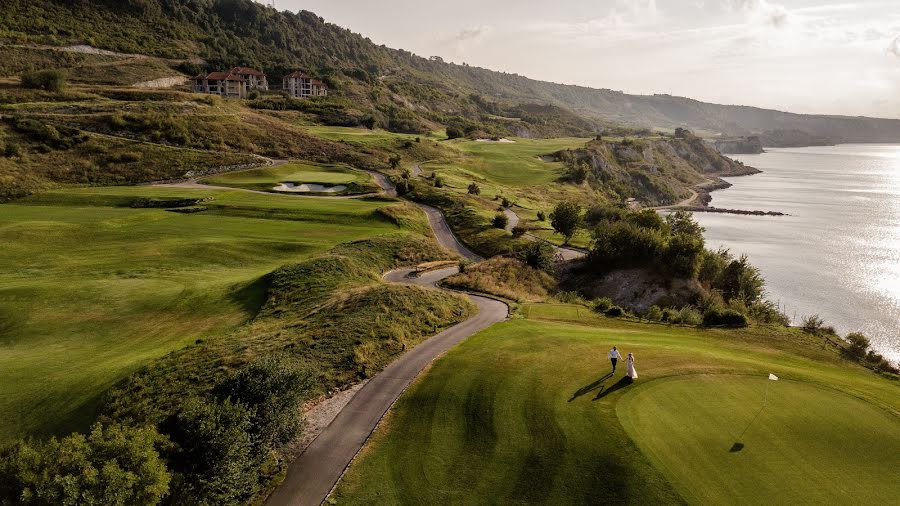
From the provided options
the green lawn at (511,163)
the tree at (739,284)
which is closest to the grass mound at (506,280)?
the tree at (739,284)

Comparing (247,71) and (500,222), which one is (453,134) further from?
(500,222)

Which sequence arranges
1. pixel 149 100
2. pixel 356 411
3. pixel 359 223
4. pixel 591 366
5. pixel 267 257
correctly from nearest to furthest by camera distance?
pixel 356 411, pixel 591 366, pixel 267 257, pixel 359 223, pixel 149 100

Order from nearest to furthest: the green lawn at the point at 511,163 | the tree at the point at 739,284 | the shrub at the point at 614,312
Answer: the shrub at the point at 614,312, the tree at the point at 739,284, the green lawn at the point at 511,163

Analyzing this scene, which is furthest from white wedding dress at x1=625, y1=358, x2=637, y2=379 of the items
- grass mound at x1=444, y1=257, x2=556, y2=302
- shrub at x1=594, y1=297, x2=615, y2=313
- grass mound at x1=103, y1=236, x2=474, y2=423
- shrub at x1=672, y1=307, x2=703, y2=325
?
grass mound at x1=444, y1=257, x2=556, y2=302

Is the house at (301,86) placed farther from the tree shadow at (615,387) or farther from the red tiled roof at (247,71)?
the tree shadow at (615,387)

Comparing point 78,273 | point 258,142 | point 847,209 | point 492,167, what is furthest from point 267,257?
point 847,209

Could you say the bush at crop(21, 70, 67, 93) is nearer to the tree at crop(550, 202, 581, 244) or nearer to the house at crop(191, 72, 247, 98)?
the house at crop(191, 72, 247, 98)

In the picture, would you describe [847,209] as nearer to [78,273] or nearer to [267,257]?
[267,257]
